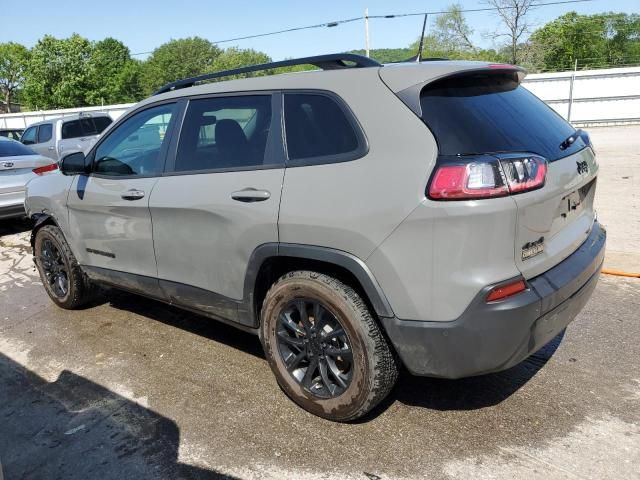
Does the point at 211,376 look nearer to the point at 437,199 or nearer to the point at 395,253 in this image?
the point at 395,253

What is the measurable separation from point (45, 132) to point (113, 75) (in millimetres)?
72411

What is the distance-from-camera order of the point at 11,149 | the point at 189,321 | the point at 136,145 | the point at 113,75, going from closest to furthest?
1. the point at 136,145
2. the point at 189,321
3. the point at 11,149
4. the point at 113,75

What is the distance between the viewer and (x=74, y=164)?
4.36 m

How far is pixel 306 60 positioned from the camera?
3.19 metres

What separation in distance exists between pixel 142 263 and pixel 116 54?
105317 millimetres

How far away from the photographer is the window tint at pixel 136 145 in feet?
12.8

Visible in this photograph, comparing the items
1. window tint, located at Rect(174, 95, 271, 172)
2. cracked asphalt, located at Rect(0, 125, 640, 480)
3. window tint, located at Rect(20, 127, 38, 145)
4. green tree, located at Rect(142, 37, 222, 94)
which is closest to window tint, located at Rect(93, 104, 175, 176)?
window tint, located at Rect(174, 95, 271, 172)

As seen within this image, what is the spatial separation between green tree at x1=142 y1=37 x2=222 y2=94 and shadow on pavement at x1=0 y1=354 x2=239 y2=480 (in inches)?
3729

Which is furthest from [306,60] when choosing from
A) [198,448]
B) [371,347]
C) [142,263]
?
[198,448]

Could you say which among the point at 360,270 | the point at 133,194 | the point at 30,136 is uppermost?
the point at 30,136

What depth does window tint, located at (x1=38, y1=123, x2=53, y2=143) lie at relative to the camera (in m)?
14.3

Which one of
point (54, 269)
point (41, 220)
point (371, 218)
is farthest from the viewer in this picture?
point (54, 269)

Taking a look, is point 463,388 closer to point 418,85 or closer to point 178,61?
point 418,85

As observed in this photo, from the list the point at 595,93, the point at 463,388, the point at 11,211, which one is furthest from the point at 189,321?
the point at 595,93
